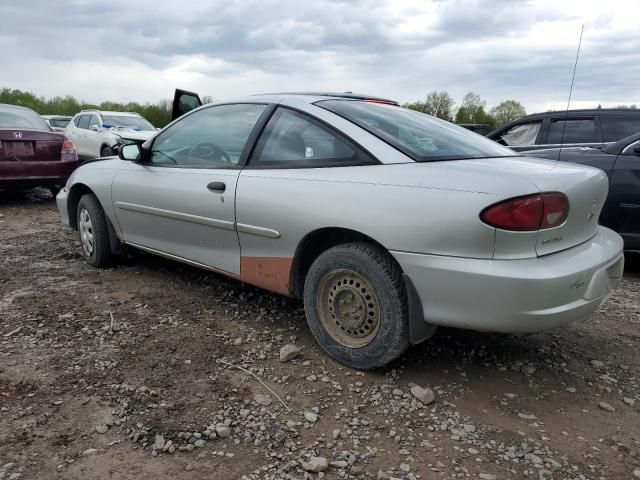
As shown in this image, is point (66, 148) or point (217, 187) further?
point (66, 148)

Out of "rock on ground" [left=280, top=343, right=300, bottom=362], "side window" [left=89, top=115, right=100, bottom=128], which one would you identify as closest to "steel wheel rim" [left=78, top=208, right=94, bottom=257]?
"rock on ground" [left=280, top=343, right=300, bottom=362]

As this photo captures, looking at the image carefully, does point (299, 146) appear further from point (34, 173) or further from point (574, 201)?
point (34, 173)

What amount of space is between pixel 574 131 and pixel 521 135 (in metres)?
0.75

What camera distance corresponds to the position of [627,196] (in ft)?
15.9

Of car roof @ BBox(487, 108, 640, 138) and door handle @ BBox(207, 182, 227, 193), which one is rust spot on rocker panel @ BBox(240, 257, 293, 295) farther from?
car roof @ BBox(487, 108, 640, 138)

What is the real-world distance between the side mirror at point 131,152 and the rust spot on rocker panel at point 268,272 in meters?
1.39

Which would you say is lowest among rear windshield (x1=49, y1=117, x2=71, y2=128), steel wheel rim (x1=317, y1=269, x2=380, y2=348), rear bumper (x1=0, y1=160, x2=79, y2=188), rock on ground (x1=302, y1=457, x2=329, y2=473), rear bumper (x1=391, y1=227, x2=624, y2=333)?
rock on ground (x1=302, y1=457, x2=329, y2=473)

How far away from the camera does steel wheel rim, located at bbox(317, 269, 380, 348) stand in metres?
2.82

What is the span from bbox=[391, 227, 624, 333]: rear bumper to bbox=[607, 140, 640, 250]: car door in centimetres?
256

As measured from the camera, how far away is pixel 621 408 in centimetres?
262

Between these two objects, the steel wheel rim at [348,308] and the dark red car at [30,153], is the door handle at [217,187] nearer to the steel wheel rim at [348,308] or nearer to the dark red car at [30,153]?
the steel wheel rim at [348,308]

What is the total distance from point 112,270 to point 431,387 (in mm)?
3060

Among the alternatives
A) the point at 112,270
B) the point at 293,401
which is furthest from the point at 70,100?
the point at 293,401

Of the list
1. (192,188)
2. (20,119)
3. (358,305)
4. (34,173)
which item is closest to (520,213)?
(358,305)
